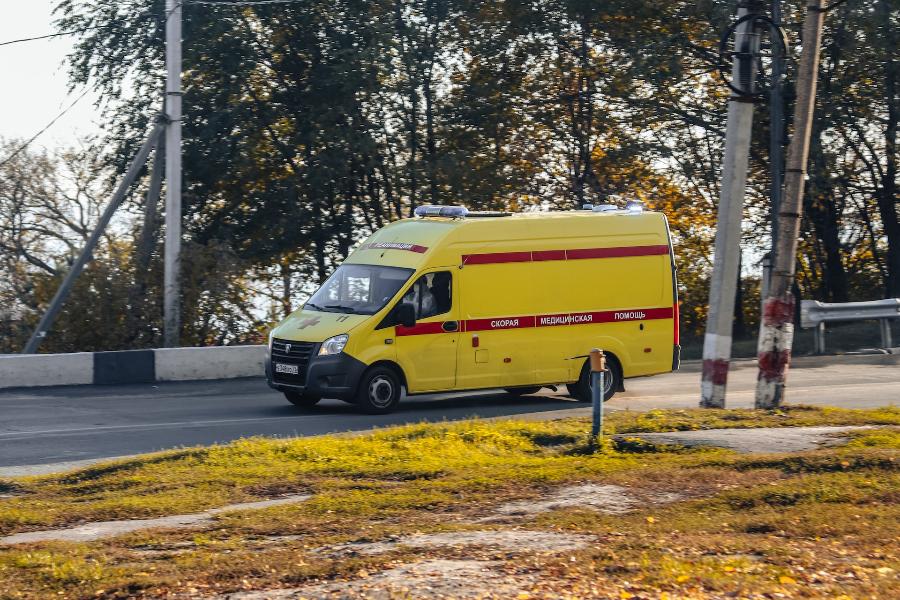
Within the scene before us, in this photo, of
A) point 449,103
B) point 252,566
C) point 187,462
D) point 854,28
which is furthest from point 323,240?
point 252,566

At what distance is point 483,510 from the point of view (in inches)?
339

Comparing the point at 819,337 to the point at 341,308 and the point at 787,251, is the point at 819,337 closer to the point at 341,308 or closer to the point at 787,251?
the point at 787,251

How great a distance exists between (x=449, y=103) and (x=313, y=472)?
17044mm

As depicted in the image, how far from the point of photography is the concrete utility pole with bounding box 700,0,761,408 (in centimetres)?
1423

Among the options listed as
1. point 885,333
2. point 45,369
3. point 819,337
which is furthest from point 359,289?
point 885,333

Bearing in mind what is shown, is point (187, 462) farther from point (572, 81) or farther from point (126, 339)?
point (572, 81)

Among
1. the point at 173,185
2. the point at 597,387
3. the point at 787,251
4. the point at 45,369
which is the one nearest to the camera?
the point at 597,387

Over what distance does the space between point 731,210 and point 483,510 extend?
710 centimetres

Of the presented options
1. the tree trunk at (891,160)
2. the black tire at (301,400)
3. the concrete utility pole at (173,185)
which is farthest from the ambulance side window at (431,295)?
the tree trunk at (891,160)

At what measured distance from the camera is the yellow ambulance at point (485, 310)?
50.1 ft

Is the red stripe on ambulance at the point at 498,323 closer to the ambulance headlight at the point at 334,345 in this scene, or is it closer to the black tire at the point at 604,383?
the black tire at the point at 604,383

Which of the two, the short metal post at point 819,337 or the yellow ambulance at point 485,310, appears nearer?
the yellow ambulance at point 485,310

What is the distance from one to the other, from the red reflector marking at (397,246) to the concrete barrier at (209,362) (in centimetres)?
377

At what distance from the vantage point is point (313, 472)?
10.2m
